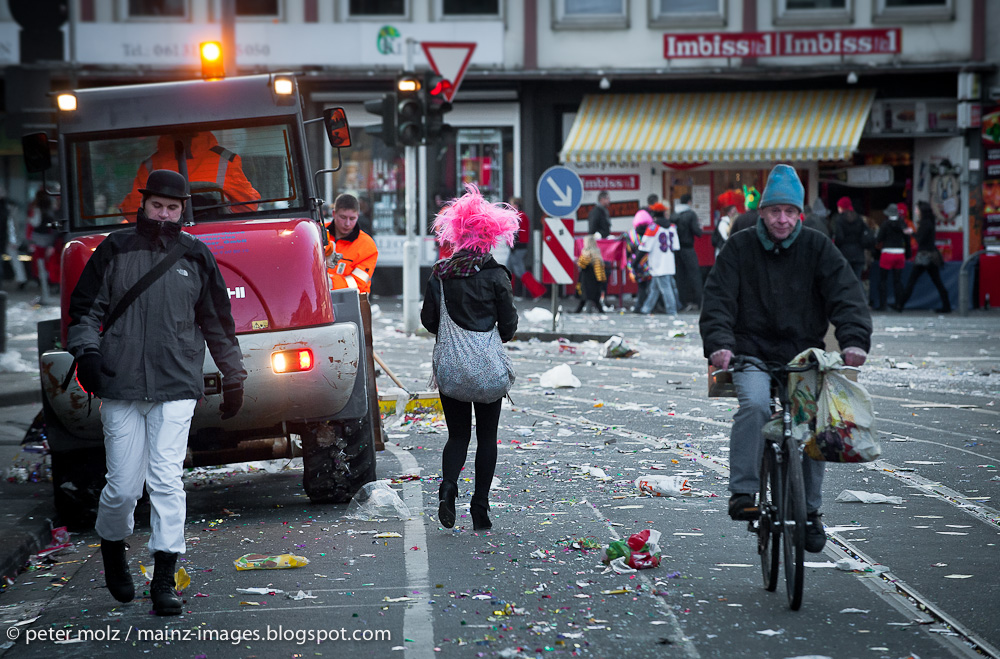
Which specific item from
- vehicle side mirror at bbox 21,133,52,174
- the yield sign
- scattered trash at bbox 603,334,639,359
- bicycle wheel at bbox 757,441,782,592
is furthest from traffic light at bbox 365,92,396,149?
bicycle wheel at bbox 757,441,782,592

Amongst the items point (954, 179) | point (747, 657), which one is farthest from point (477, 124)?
point (747, 657)

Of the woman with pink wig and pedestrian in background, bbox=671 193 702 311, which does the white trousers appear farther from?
pedestrian in background, bbox=671 193 702 311

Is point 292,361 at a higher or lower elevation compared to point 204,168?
lower

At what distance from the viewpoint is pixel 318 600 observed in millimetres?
5844

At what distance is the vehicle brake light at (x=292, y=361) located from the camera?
729 cm

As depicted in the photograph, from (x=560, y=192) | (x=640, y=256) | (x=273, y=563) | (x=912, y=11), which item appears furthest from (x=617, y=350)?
(x=912, y=11)

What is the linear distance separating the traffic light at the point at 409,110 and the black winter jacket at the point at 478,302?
10881 millimetres

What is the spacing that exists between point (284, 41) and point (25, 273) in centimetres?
834

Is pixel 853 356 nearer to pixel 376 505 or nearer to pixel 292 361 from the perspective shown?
pixel 292 361

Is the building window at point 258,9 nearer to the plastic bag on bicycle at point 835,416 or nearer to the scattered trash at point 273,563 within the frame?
the scattered trash at point 273,563

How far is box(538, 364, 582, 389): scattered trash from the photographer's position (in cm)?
1381

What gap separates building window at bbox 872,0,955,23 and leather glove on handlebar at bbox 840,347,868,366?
76.9 feet

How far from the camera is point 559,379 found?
45.3 ft

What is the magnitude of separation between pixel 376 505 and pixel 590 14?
21846 millimetres
